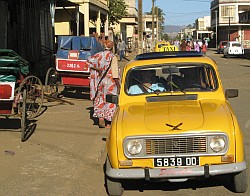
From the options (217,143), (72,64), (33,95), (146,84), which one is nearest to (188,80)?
(146,84)

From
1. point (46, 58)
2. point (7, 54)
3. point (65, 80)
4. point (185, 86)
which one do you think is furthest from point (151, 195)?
point (46, 58)

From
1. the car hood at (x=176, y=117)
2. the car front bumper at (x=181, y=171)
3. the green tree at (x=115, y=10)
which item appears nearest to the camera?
the car front bumper at (x=181, y=171)

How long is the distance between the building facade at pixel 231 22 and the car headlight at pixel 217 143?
79.0 m

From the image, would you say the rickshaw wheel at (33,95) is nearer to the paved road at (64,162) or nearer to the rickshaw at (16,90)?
the rickshaw at (16,90)

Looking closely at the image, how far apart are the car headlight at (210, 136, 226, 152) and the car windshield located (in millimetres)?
1366

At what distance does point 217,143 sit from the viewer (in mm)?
5051

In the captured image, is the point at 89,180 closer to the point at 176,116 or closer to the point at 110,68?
the point at 176,116

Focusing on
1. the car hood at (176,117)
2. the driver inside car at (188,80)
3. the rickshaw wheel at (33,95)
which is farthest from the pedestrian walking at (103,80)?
A: the car hood at (176,117)

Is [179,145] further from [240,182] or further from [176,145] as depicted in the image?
[240,182]

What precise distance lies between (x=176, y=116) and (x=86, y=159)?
2514 millimetres

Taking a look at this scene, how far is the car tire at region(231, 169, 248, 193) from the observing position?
524cm

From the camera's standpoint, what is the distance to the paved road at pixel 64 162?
5.77m

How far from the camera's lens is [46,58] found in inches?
744

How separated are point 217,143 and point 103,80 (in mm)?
4974
